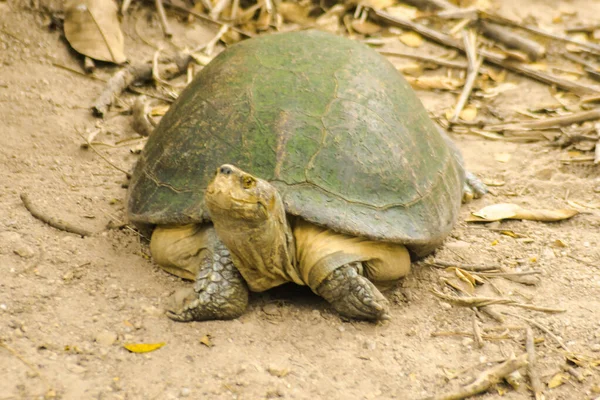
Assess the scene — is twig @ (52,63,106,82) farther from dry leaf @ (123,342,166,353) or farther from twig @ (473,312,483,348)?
twig @ (473,312,483,348)

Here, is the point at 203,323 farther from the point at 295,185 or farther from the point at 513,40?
the point at 513,40

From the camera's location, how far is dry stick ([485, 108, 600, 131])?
18.6ft

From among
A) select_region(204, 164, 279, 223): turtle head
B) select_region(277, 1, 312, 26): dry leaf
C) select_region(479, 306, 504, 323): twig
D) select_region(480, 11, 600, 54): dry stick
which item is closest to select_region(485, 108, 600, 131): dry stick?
select_region(480, 11, 600, 54): dry stick

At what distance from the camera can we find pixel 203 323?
331cm

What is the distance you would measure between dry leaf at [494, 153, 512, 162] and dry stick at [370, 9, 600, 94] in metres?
1.37

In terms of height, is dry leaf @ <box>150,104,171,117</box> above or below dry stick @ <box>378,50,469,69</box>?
below

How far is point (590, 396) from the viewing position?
9.83 feet

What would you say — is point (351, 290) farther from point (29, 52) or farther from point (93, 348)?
point (29, 52)

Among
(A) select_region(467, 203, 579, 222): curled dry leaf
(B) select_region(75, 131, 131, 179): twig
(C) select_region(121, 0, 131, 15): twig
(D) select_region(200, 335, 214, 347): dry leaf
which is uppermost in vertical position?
(C) select_region(121, 0, 131, 15): twig

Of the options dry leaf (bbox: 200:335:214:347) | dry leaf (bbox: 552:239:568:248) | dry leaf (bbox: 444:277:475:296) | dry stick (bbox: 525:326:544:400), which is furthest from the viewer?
dry leaf (bbox: 552:239:568:248)

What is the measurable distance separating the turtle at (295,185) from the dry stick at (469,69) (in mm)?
2263

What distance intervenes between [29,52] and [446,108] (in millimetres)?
3387

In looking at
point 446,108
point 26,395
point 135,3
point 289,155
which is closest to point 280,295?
point 289,155

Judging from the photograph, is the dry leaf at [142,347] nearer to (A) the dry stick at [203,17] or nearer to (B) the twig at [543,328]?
(B) the twig at [543,328]
